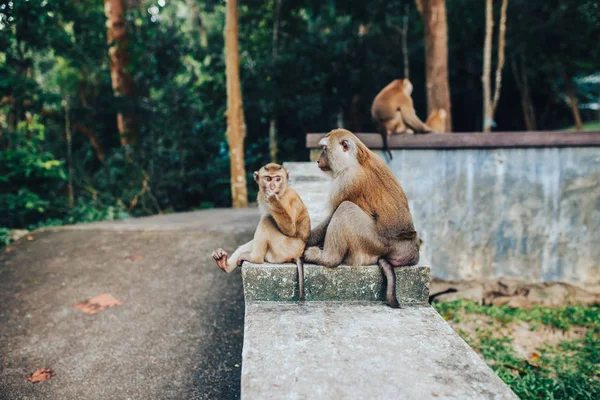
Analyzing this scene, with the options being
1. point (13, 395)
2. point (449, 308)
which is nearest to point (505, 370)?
point (449, 308)

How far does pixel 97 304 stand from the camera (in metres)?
4.15

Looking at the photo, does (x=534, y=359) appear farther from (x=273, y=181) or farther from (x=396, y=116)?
(x=273, y=181)

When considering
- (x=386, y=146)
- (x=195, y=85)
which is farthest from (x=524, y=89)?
(x=386, y=146)

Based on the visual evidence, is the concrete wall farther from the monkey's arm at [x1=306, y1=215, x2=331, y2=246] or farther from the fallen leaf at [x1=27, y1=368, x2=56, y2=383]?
the fallen leaf at [x1=27, y1=368, x2=56, y2=383]

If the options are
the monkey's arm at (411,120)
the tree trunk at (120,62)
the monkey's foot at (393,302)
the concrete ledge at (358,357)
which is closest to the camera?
the concrete ledge at (358,357)

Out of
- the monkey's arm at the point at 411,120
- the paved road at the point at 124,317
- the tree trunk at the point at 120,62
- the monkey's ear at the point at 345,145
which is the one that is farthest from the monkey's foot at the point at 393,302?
the tree trunk at the point at 120,62

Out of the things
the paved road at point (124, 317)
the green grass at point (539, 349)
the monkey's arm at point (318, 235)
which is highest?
the monkey's arm at point (318, 235)

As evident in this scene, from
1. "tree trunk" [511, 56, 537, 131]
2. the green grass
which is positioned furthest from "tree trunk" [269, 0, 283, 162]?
the green grass

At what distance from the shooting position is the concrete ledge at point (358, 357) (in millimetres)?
1835

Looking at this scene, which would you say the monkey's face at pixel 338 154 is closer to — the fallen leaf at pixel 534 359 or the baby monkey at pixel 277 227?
the baby monkey at pixel 277 227

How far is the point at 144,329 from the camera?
3.73 meters

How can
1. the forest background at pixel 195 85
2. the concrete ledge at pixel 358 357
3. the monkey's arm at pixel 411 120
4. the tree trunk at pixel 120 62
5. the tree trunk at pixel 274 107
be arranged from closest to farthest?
1. the concrete ledge at pixel 358 357
2. the monkey's arm at pixel 411 120
3. the forest background at pixel 195 85
4. the tree trunk at pixel 120 62
5. the tree trunk at pixel 274 107

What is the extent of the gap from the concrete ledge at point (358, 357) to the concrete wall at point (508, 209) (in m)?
3.19

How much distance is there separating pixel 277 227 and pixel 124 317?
193 cm
